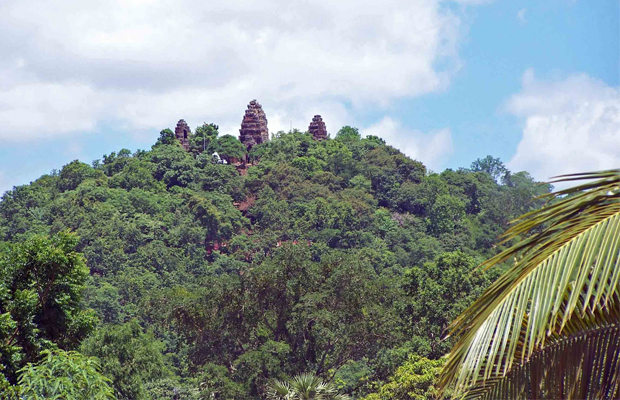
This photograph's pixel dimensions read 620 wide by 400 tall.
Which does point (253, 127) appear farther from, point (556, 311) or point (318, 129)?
point (556, 311)

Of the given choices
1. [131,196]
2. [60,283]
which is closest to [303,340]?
[60,283]

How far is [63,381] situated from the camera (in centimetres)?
931

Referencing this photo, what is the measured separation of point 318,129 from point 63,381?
73.5 m

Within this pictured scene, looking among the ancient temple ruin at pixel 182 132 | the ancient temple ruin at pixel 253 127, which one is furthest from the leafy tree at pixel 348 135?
the ancient temple ruin at pixel 182 132

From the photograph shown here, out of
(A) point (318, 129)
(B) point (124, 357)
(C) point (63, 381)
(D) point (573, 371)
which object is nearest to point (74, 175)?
(A) point (318, 129)

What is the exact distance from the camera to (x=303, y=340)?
25547mm

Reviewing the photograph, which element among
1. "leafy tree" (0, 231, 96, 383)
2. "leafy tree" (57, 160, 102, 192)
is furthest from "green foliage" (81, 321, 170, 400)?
"leafy tree" (57, 160, 102, 192)

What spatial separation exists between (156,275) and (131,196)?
12.5 m

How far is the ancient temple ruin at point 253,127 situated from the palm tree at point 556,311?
76.1 metres

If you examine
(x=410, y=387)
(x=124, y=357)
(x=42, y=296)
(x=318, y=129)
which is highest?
(x=318, y=129)

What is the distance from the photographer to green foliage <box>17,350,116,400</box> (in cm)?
926

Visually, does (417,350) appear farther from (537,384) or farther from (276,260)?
(537,384)

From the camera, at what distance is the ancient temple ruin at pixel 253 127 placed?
7981 cm

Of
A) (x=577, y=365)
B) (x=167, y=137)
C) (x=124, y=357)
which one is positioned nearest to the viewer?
(x=577, y=365)
